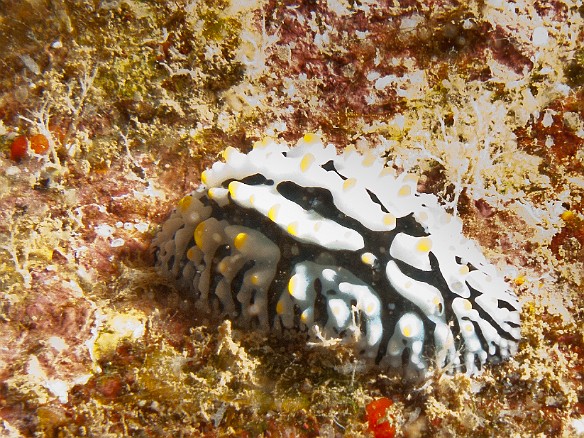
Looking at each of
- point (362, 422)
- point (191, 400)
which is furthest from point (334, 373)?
point (191, 400)

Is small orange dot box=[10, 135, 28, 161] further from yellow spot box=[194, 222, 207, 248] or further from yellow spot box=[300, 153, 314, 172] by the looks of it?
yellow spot box=[300, 153, 314, 172]

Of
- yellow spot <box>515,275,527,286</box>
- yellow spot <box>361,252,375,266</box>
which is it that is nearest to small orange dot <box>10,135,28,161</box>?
yellow spot <box>361,252,375,266</box>

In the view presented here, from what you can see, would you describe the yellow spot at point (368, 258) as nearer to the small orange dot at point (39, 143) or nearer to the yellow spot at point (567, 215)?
the yellow spot at point (567, 215)

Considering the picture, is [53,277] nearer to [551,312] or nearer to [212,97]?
[212,97]

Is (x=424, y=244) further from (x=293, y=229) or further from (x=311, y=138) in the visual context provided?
(x=311, y=138)

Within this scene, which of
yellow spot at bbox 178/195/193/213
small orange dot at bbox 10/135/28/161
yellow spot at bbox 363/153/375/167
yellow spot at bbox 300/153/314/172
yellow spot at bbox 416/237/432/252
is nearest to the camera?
yellow spot at bbox 416/237/432/252
